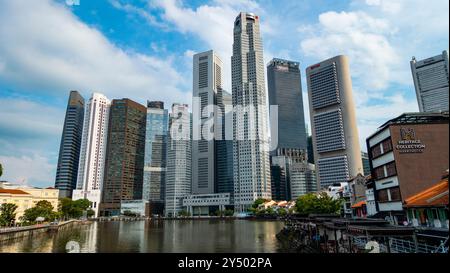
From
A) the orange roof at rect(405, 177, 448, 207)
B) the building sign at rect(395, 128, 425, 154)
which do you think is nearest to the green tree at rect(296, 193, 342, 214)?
the building sign at rect(395, 128, 425, 154)

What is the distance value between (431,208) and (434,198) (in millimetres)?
1693

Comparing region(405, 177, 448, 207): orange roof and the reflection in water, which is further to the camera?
the reflection in water

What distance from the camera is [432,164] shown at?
3703 cm

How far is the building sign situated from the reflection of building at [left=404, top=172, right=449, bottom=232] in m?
6.76

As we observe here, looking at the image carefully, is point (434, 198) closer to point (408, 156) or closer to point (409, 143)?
point (408, 156)

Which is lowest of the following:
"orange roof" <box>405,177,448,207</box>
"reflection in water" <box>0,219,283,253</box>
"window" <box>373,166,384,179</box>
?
"reflection in water" <box>0,219,283,253</box>

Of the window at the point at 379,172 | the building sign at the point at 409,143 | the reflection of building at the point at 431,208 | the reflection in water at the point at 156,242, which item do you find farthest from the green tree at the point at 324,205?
the reflection of building at the point at 431,208

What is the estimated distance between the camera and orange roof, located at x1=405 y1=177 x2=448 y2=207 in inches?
1131

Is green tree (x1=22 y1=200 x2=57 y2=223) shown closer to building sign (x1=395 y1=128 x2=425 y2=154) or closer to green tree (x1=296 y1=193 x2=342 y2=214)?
green tree (x1=296 y1=193 x2=342 y2=214)

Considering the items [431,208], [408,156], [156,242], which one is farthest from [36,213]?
[431,208]

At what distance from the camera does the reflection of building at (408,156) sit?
3691cm

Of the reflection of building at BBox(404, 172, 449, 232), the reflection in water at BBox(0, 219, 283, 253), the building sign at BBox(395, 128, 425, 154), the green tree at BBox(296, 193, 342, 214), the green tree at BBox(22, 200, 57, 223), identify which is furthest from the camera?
the green tree at BBox(22, 200, 57, 223)

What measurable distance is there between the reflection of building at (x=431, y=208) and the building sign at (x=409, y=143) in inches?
266
